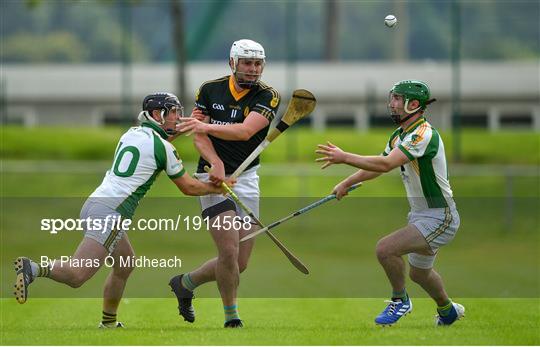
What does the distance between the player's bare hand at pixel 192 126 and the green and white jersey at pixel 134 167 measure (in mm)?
194

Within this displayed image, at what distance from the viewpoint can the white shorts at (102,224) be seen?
33.5 feet

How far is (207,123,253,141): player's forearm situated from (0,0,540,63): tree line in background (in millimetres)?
13065

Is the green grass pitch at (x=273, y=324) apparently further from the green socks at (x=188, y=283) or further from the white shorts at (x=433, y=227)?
the white shorts at (x=433, y=227)

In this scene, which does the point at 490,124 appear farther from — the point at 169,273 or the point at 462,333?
the point at 462,333

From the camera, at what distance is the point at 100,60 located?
25750 millimetres

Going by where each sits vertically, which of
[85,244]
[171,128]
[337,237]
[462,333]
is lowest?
[337,237]

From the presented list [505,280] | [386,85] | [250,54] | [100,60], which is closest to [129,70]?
[100,60]

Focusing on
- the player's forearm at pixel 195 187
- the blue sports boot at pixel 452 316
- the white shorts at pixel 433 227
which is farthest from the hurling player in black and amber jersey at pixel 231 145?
the blue sports boot at pixel 452 316

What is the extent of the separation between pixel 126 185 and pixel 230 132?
1.02m

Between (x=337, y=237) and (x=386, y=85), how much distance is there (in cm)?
635

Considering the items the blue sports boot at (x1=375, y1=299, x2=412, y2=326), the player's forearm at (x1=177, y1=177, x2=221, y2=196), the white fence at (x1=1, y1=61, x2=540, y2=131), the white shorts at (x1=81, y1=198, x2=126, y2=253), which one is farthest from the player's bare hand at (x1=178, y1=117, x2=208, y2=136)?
the white fence at (x1=1, y1=61, x2=540, y2=131)

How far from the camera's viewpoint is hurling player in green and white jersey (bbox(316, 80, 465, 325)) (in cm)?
1052

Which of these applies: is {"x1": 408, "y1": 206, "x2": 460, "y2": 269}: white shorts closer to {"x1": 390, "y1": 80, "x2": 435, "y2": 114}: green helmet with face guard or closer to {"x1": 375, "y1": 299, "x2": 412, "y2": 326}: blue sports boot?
{"x1": 375, "y1": 299, "x2": 412, "y2": 326}: blue sports boot

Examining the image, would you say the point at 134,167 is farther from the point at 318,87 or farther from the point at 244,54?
the point at 318,87
